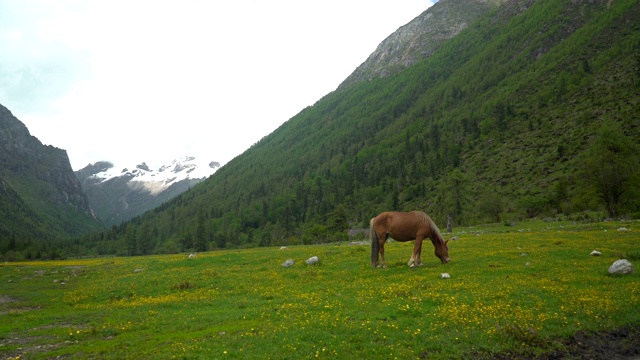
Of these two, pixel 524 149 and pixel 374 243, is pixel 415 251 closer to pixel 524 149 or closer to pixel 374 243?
pixel 374 243

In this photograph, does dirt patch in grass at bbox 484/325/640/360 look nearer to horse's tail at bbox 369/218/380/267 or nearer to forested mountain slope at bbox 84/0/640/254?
horse's tail at bbox 369/218/380/267

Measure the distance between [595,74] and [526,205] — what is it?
86226mm

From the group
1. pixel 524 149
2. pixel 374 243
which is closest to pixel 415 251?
pixel 374 243

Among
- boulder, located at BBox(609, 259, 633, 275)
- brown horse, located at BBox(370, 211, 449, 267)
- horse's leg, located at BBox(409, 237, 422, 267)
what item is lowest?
Result: boulder, located at BBox(609, 259, 633, 275)

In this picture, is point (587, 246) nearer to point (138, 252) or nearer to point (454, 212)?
point (454, 212)

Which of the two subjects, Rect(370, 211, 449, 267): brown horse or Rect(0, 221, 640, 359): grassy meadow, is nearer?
Rect(0, 221, 640, 359): grassy meadow

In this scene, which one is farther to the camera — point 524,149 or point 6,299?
point 524,149

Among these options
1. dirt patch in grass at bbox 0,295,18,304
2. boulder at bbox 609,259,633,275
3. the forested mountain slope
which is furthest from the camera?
the forested mountain slope

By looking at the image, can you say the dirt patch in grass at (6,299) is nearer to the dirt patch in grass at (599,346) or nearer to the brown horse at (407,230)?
the brown horse at (407,230)

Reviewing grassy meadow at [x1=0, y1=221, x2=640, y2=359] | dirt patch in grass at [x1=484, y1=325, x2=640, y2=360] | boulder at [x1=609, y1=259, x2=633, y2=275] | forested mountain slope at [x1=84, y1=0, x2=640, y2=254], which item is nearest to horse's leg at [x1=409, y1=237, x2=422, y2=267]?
grassy meadow at [x1=0, y1=221, x2=640, y2=359]

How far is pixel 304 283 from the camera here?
23.4 m

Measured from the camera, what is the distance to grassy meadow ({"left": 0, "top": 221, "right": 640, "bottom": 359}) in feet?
38.0

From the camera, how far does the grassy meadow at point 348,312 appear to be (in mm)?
11586

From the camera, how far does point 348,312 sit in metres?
15.0
